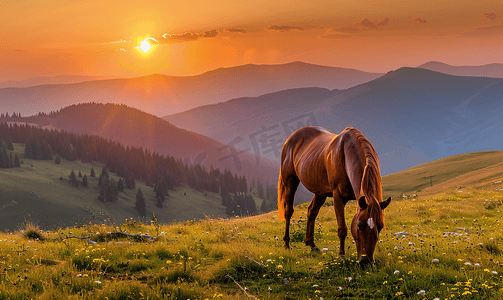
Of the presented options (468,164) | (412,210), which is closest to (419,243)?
(412,210)

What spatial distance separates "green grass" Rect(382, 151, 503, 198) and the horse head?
73.4 meters

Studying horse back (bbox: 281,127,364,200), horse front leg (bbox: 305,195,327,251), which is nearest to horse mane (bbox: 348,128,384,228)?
horse back (bbox: 281,127,364,200)

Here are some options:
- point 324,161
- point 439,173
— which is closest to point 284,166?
point 324,161

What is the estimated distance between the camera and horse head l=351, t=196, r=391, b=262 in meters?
6.91

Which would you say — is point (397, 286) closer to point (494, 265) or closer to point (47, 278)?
point (494, 265)

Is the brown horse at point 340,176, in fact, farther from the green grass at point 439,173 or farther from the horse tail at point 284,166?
the green grass at point 439,173

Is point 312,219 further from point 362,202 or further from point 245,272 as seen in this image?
point 362,202

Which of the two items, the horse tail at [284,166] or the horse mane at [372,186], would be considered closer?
the horse mane at [372,186]

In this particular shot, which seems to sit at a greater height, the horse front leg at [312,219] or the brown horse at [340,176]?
the brown horse at [340,176]

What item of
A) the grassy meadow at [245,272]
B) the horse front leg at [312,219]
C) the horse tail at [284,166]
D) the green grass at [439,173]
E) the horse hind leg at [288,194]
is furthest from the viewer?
the green grass at [439,173]

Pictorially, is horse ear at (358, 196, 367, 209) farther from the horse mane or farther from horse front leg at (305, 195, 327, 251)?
horse front leg at (305, 195, 327, 251)

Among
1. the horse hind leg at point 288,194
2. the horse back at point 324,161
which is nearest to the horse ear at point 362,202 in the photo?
the horse back at point 324,161

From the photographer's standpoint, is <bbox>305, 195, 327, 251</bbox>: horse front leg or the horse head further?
<bbox>305, 195, 327, 251</bbox>: horse front leg

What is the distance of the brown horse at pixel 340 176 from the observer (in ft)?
23.2
